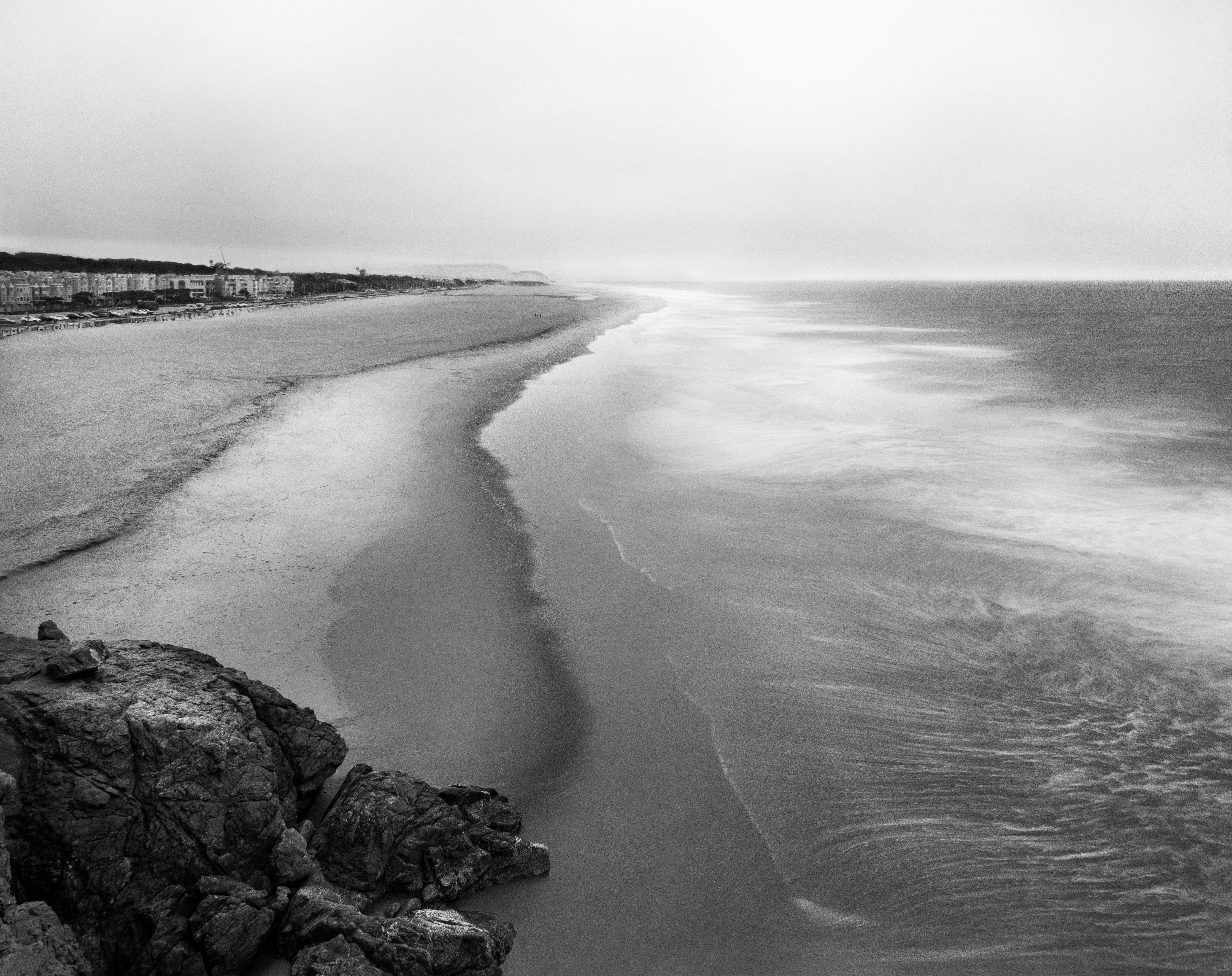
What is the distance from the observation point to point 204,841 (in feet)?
16.0

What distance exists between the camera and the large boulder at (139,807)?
452 cm

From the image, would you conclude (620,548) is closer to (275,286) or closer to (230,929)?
(230,929)

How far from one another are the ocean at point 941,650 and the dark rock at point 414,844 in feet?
6.98

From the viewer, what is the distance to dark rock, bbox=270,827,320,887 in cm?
501

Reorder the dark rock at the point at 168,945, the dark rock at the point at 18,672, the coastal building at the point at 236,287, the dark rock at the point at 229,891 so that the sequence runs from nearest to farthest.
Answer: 1. the dark rock at the point at 168,945
2. the dark rock at the point at 229,891
3. the dark rock at the point at 18,672
4. the coastal building at the point at 236,287

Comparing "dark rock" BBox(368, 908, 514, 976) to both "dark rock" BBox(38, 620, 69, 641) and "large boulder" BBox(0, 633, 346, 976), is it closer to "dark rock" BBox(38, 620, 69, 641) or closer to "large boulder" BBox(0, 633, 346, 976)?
"large boulder" BBox(0, 633, 346, 976)

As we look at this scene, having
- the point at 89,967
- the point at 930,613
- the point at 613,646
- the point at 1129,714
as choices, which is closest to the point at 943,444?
the point at 930,613

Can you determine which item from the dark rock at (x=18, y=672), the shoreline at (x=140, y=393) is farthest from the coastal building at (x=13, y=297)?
the dark rock at (x=18, y=672)

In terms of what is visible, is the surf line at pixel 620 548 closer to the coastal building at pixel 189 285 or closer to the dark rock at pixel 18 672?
the dark rock at pixel 18 672

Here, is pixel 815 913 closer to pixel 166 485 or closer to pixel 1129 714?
pixel 1129 714

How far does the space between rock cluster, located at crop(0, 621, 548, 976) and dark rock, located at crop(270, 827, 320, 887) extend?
1 centimetres

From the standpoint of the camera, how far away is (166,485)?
14484 millimetres

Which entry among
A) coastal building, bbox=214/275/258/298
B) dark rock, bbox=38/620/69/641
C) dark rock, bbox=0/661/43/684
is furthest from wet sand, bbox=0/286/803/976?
coastal building, bbox=214/275/258/298

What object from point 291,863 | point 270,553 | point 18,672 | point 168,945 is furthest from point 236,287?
point 168,945
